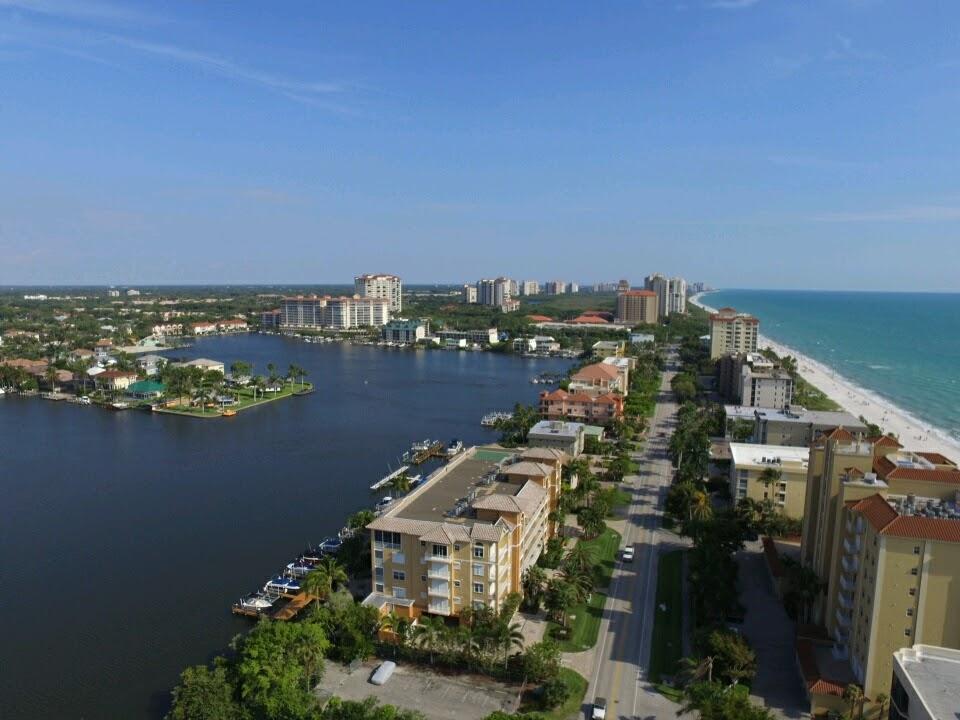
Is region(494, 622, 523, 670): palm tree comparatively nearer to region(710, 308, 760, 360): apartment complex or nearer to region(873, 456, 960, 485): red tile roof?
region(873, 456, 960, 485): red tile roof

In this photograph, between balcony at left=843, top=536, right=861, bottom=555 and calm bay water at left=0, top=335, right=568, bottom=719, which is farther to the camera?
calm bay water at left=0, top=335, right=568, bottom=719

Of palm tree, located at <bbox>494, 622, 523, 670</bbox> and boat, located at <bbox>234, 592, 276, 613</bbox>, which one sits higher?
palm tree, located at <bbox>494, 622, 523, 670</bbox>

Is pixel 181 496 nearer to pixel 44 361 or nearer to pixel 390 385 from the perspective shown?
pixel 390 385

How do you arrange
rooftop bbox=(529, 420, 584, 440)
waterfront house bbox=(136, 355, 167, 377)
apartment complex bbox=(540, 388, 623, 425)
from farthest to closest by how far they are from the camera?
waterfront house bbox=(136, 355, 167, 377) → apartment complex bbox=(540, 388, 623, 425) → rooftop bbox=(529, 420, 584, 440)

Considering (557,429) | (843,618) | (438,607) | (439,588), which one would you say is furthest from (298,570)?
(557,429)

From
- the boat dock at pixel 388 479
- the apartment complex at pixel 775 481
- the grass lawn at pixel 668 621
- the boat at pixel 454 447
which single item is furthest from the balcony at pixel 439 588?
the boat at pixel 454 447

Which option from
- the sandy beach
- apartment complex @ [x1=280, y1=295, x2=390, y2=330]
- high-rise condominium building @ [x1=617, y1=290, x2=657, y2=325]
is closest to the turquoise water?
the sandy beach

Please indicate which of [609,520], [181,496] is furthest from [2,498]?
[609,520]
